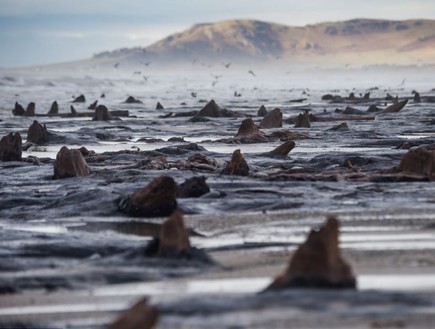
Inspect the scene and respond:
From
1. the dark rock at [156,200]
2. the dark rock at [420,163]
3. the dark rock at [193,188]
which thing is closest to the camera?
the dark rock at [156,200]

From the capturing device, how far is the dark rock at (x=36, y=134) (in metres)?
13.5

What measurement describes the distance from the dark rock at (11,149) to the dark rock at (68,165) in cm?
181

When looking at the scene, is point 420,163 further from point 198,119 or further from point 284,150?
point 198,119

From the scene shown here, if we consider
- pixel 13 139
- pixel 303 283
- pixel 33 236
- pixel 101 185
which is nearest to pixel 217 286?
pixel 303 283

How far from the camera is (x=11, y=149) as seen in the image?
33.9 feet

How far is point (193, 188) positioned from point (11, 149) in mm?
3738

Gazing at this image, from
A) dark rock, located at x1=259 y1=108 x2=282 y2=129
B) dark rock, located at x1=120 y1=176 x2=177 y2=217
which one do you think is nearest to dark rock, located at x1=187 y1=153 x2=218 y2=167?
dark rock, located at x1=120 y1=176 x2=177 y2=217

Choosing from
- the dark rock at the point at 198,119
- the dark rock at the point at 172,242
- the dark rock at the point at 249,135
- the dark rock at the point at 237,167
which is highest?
the dark rock at the point at 172,242

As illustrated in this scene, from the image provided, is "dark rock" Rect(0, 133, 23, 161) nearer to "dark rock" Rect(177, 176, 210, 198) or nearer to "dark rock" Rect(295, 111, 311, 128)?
"dark rock" Rect(177, 176, 210, 198)

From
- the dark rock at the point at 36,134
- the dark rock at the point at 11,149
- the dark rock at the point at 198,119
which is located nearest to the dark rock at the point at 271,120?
the dark rock at the point at 198,119

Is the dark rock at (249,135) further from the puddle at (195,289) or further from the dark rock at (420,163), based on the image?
the puddle at (195,289)

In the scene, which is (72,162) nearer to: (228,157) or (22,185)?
(22,185)

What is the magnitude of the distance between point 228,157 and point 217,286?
6.84 m

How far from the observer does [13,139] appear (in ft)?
34.2
